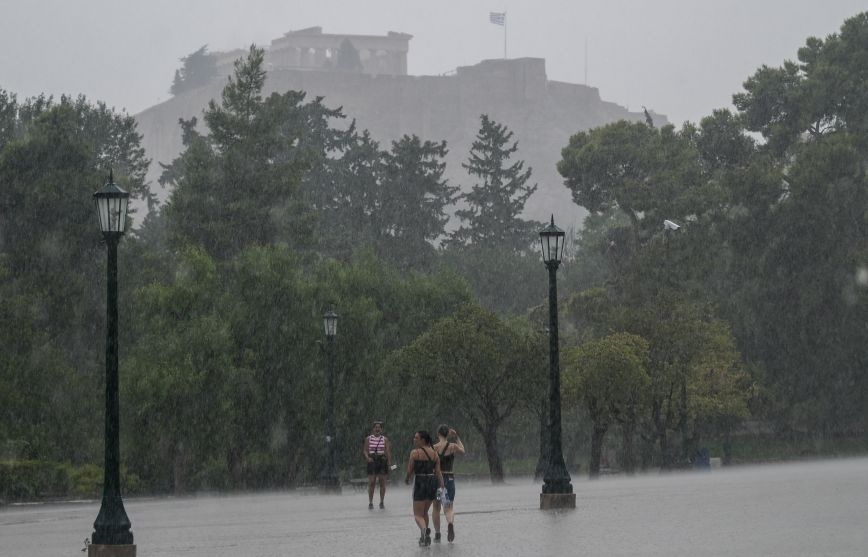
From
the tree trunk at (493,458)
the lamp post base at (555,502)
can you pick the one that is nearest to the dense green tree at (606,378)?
the tree trunk at (493,458)

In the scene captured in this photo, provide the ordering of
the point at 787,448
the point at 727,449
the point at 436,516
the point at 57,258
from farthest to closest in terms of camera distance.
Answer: the point at 787,448 → the point at 727,449 → the point at 57,258 → the point at 436,516

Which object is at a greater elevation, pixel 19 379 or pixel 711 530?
pixel 19 379

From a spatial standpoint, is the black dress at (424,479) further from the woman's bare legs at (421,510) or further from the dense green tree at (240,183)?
the dense green tree at (240,183)

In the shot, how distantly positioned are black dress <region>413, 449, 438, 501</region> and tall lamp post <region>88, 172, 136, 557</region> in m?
3.77

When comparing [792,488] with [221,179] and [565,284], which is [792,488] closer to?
[221,179]

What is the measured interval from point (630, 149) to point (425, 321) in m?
28.1

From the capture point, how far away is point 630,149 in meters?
84.8

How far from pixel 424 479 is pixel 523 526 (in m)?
3.37

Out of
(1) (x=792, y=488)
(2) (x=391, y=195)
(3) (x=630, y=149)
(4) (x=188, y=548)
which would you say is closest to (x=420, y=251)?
(2) (x=391, y=195)

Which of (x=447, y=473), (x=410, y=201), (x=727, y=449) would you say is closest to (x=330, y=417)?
(x=447, y=473)

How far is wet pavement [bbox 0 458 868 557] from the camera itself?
18.1m

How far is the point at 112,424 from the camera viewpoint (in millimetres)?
18531

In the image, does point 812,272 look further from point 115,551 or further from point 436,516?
point 115,551

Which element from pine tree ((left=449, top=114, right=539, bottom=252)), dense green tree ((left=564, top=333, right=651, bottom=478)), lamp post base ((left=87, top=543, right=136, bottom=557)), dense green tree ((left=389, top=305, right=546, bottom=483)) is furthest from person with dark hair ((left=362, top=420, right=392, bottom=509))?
pine tree ((left=449, top=114, right=539, bottom=252))
